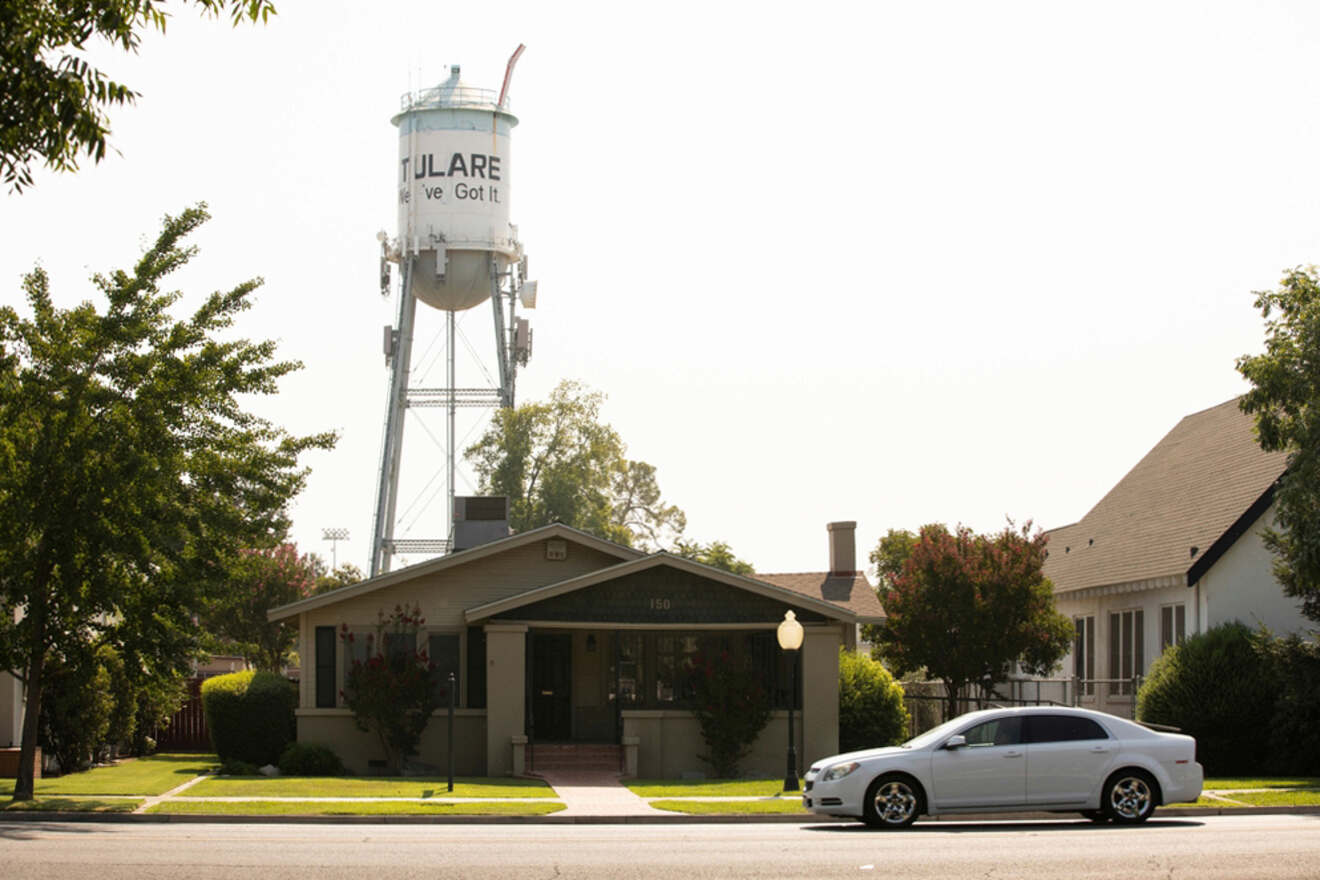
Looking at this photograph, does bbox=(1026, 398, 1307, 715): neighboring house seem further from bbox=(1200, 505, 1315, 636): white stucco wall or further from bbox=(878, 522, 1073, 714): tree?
bbox=(878, 522, 1073, 714): tree

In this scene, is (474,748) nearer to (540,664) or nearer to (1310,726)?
(540,664)

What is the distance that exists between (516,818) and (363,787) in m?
5.30

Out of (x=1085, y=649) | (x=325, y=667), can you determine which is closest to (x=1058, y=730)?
(x=325, y=667)

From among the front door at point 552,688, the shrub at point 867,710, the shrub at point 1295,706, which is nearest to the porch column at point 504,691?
the front door at point 552,688

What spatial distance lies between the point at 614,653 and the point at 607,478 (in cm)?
4459

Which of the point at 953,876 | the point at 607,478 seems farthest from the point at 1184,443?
the point at 607,478

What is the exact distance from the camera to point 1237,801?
23297mm

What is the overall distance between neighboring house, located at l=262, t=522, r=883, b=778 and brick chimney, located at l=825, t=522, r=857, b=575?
29.6ft

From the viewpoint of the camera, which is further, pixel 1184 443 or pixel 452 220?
pixel 452 220

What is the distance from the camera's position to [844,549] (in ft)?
137

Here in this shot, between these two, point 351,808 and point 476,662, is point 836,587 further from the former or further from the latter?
point 351,808

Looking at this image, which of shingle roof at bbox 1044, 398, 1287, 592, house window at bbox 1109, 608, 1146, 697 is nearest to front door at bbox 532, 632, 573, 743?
house window at bbox 1109, 608, 1146, 697

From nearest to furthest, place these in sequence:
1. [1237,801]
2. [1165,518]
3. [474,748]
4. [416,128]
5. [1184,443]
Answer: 1. [1237,801]
2. [474,748]
3. [1165,518]
4. [1184,443]
5. [416,128]

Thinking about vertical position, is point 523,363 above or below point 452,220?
below
